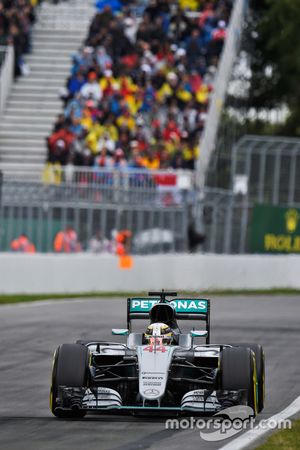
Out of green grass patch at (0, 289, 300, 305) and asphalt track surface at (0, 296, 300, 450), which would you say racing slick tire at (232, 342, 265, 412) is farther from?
green grass patch at (0, 289, 300, 305)

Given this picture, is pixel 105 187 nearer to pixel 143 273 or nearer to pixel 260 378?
pixel 143 273

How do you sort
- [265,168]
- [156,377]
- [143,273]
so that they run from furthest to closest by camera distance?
[265,168]
[143,273]
[156,377]

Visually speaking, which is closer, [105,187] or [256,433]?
[256,433]

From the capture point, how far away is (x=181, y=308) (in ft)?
38.6

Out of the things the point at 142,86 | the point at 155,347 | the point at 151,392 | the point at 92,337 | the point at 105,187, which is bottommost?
the point at 92,337

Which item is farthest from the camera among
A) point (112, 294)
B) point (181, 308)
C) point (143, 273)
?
point (143, 273)

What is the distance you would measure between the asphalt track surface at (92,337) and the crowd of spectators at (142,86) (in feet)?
19.7

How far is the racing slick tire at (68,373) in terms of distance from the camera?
1026 cm

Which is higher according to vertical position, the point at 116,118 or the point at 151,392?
the point at 116,118

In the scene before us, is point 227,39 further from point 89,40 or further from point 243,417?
point 243,417

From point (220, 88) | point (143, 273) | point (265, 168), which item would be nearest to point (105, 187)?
point (143, 273)

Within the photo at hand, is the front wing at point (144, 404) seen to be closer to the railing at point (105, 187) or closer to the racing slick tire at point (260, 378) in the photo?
the racing slick tire at point (260, 378)

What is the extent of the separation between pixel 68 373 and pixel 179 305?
1.78 meters

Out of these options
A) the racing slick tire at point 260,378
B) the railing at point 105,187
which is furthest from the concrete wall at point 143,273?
the racing slick tire at point 260,378
